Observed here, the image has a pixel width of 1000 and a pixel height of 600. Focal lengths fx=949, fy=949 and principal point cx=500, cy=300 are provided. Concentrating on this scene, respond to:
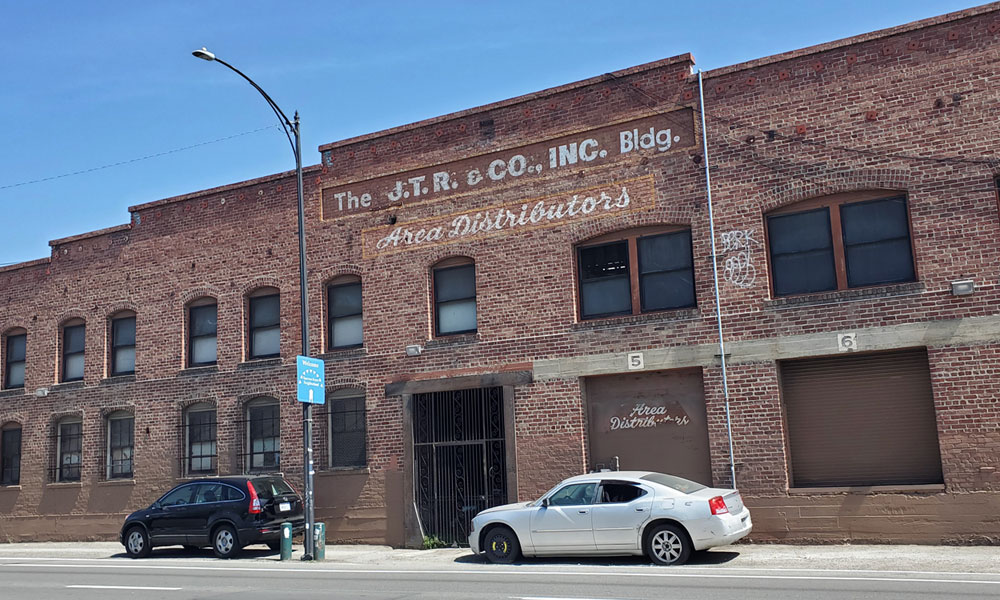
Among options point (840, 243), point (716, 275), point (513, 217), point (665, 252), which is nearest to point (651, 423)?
point (716, 275)

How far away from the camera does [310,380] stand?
17453 mm

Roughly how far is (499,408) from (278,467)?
5.70 m

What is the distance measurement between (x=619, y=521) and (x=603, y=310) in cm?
483

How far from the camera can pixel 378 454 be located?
19656 millimetres

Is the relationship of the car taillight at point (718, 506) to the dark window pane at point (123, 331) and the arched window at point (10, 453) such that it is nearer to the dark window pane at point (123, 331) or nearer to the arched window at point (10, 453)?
the dark window pane at point (123, 331)

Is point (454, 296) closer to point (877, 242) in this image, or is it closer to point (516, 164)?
point (516, 164)

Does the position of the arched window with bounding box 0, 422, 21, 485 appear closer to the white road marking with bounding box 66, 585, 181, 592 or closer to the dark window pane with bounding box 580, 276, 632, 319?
the white road marking with bounding box 66, 585, 181, 592

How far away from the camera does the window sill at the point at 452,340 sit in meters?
19.0

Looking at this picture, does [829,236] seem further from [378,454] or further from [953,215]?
[378,454]

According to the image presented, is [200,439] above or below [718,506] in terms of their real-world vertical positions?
above

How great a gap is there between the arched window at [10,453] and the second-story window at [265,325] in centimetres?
824

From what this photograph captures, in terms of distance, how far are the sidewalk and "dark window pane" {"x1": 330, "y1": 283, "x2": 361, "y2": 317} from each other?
4992mm

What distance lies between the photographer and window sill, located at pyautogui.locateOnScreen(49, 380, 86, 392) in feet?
79.2

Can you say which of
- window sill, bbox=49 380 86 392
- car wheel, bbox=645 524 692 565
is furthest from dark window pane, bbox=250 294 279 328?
car wheel, bbox=645 524 692 565
